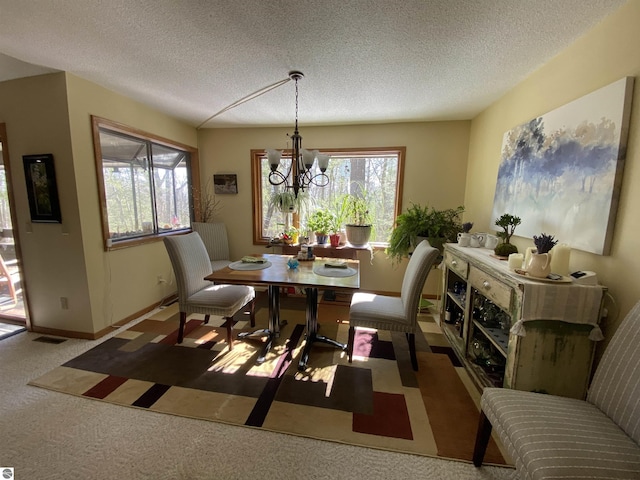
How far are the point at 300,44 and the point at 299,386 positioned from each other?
237 centimetres

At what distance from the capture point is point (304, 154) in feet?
6.51

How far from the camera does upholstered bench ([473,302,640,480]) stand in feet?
2.90

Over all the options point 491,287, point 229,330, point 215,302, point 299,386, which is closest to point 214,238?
point 215,302

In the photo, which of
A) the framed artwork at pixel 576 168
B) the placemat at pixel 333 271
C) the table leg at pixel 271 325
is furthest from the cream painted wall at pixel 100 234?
the framed artwork at pixel 576 168

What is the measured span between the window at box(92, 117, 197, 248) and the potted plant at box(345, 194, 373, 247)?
2350mm

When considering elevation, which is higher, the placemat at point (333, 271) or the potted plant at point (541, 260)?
the potted plant at point (541, 260)

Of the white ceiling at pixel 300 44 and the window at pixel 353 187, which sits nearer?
the white ceiling at pixel 300 44

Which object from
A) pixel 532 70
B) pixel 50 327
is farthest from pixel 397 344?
pixel 50 327

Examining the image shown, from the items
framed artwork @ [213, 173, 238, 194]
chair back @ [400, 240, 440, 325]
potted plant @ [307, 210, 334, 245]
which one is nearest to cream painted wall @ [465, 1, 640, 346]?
chair back @ [400, 240, 440, 325]

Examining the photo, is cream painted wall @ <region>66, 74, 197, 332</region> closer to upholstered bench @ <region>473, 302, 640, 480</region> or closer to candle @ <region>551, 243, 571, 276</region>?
upholstered bench @ <region>473, 302, 640, 480</region>

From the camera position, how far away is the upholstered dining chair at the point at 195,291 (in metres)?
2.21

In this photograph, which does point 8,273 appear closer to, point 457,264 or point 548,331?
point 457,264

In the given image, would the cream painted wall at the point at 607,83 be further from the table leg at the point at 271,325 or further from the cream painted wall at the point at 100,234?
the cream painted wall at the point at 100,234

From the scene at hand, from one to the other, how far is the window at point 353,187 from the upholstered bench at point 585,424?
8.31 ft
